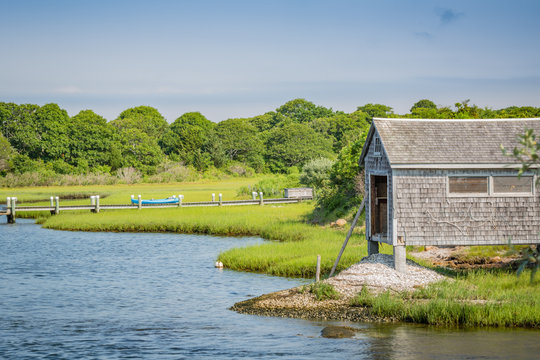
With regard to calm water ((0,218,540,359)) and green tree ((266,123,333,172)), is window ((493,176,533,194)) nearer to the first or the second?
calm water ((0,218,540,359))

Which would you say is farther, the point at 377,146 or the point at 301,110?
the point at 301,110

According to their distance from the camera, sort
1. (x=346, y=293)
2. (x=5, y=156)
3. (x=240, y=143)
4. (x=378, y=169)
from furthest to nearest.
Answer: (x=240, y=143), (x=5, y=156), (x=378, y=169), (x=346, y=293)

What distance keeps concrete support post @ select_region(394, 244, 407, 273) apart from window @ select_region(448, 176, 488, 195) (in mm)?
2457

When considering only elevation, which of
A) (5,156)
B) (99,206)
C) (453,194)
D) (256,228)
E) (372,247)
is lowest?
(256,228)

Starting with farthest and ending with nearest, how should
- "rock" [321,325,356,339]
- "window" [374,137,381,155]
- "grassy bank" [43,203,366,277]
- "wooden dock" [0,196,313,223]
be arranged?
"wooden dock" [0,196,313,223] < "grassy bank" [43,203,366,277] < "window" [374,137,381,155] < "rock" [321,325,356,339]

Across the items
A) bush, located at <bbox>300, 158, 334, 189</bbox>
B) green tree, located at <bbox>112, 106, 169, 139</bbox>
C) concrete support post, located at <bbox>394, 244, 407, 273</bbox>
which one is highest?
green tree, located at <bbox>112, 106, 169, 139</bbox>

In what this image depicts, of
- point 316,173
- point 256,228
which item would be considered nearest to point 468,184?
point 256,228

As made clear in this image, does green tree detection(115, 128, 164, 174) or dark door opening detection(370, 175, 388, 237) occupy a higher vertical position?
green tree detection(115, 128, 164, 174)

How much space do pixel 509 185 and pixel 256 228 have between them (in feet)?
74.8

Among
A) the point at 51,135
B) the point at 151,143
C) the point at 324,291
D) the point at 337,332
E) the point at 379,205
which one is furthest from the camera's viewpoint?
the point at 151,143

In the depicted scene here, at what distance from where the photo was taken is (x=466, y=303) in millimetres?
20391

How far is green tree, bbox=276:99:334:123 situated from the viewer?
13712 cm

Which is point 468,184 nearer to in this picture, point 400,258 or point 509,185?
point 509,185

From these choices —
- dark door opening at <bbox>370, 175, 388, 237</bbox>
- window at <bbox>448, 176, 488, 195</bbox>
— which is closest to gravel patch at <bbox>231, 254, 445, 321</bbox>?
dark door opening at <bbox>370, 175, 388, 237</bbox>
